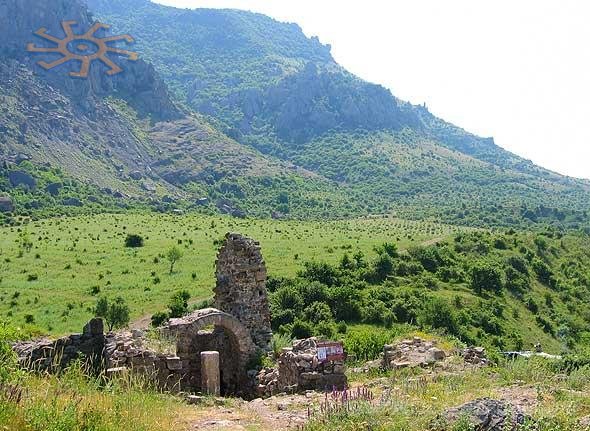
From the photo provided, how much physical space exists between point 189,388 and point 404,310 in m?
28.2

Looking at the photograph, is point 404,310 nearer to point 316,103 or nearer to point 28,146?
point 28,146

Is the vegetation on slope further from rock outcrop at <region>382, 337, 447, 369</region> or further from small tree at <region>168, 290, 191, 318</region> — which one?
rock outcrop at <region>382, 337, 447, 369</region>

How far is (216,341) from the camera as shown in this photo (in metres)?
16.8

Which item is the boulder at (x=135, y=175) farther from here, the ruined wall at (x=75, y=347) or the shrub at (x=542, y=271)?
the ruined wall at (x=75, y=347)

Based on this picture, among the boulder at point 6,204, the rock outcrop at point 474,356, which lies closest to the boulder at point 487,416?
the rock outcrop at point 474,356

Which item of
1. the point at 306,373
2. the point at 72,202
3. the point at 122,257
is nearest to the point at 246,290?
the point at 306,373

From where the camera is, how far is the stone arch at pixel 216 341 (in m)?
15.1

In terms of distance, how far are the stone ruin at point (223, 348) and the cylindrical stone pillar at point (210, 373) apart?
0.58 ft

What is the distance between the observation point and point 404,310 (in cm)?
4116

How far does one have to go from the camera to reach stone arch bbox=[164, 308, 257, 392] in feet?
49.6

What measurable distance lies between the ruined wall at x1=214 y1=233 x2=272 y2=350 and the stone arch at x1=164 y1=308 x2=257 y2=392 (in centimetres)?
49

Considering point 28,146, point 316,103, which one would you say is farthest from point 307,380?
point 316,103

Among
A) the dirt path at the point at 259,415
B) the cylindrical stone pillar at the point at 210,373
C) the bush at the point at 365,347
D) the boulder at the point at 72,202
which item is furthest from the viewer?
the boulder at the point at 72,202

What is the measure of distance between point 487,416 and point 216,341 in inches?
395
